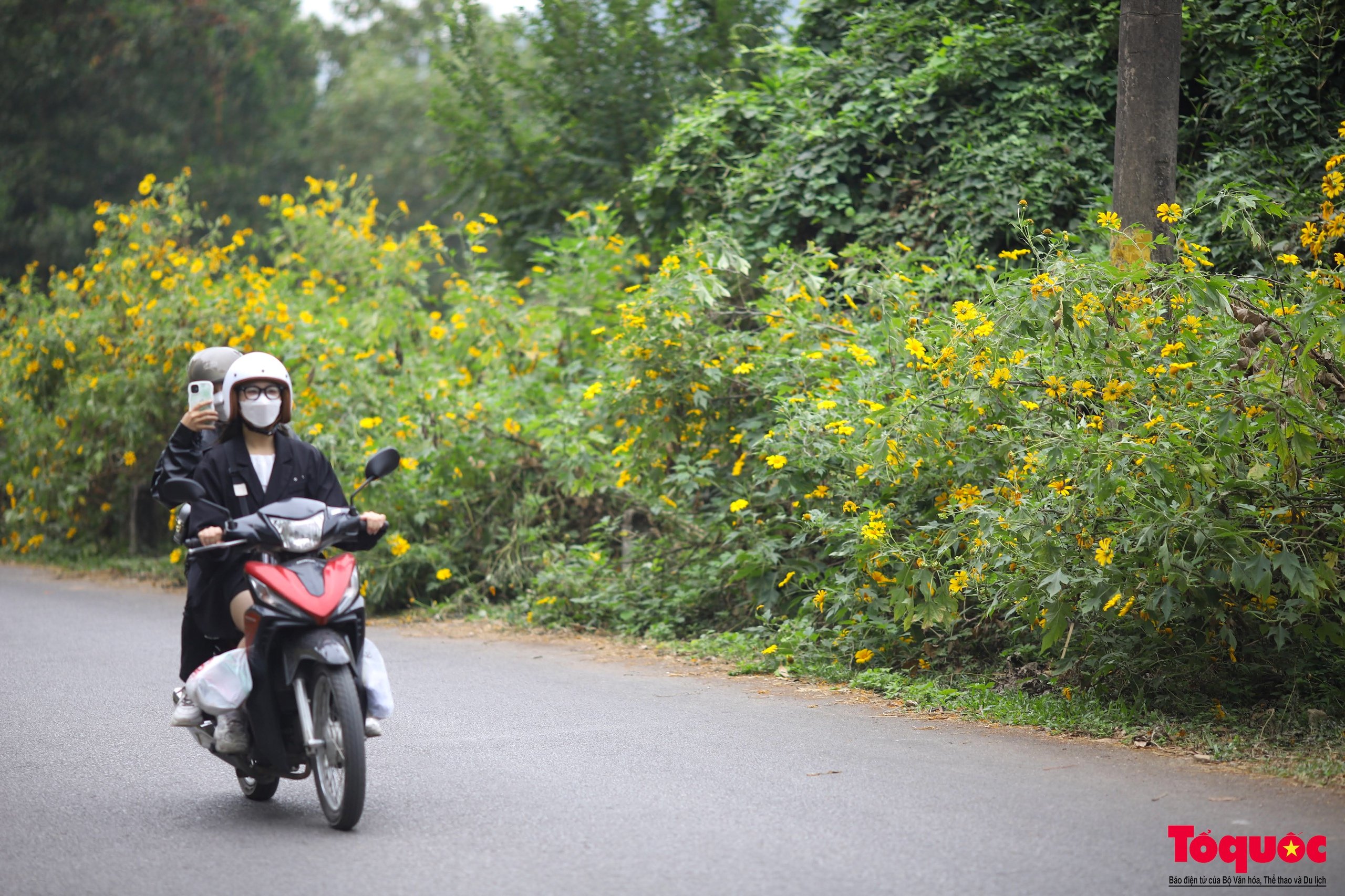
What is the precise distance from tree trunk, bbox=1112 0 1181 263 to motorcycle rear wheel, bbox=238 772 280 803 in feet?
18.3

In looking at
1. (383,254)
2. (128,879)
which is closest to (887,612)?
(128,879)

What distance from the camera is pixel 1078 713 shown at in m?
6.51

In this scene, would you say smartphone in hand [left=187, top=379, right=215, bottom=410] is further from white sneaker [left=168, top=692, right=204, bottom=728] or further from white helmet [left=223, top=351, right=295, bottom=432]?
white sneaker [left=168, top=692, right=204, bottom=728]

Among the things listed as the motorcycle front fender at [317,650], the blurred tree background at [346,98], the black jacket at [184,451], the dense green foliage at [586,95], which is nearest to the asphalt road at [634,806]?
the motorcycle front fender at [317,650]

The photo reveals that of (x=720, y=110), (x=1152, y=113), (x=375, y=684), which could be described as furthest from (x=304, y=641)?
(x=720, y=110)

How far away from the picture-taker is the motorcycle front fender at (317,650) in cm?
472

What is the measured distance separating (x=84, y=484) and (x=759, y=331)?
904cm

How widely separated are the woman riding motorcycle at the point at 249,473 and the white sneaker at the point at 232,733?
1.19 feet

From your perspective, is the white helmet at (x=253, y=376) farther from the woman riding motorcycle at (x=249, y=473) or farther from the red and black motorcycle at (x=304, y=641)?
the red and black motorcycle at (x=304, y=641)

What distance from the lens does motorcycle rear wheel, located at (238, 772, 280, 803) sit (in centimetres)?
524

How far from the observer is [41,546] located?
16094 mm

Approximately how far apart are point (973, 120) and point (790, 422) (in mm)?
4287

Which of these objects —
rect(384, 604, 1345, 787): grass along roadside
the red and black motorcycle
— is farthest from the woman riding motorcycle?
rect(384, 604, 1345, 787): grass along roadside

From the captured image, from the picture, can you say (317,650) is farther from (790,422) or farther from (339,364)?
Answer: (339,364)
